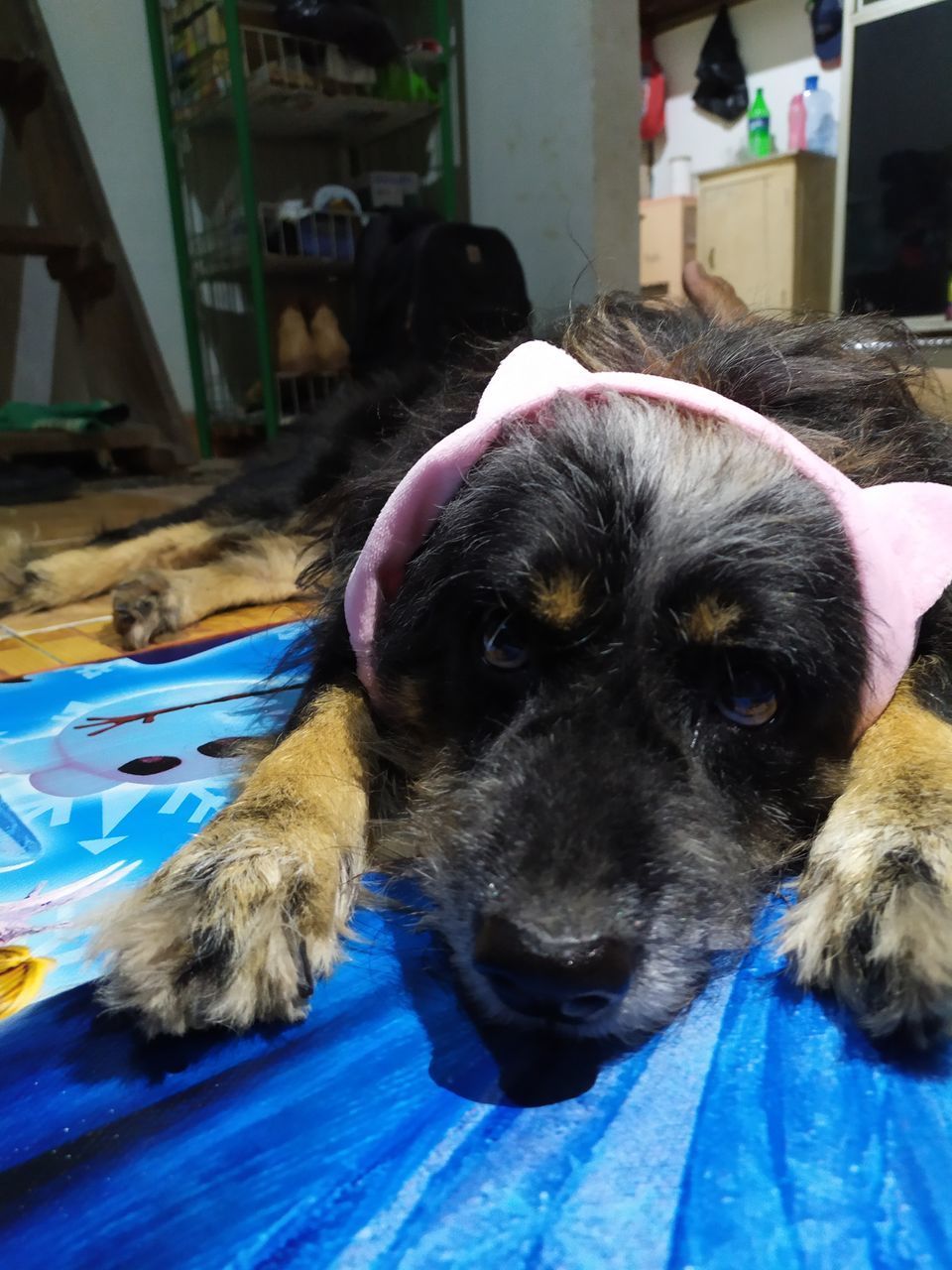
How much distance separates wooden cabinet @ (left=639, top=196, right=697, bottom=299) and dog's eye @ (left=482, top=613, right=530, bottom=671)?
1092cm

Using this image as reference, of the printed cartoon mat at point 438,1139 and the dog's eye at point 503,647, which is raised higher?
the dog's eye at point 503,647

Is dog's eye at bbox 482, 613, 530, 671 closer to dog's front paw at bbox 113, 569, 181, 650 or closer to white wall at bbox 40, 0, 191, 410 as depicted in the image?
dog's front paw at bbox 113, 569, 181, 650

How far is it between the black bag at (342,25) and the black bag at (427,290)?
1.52 m

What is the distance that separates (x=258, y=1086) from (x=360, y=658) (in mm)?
812

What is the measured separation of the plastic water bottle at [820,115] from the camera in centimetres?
1081

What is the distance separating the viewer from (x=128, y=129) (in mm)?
7219

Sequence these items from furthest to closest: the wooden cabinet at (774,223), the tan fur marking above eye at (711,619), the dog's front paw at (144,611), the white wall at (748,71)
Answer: the white wall at (748,71), the wooden cabinet at (774,223), the dog's front paw at (144,611), the tan fur marking above eye at (711,619)

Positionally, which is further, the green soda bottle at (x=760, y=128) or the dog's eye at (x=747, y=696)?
the green soda bottle at (x=760, y=128)

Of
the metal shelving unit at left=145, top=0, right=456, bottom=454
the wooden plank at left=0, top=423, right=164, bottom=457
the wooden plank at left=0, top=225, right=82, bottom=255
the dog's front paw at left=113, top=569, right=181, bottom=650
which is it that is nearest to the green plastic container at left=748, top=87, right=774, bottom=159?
the metal shelving unit at left=145, top=0, right=456, bottom=454

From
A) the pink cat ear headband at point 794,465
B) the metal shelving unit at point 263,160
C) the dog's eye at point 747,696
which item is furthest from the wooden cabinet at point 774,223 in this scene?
the dog's eye at point 747,696

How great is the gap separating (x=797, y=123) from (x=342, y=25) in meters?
7.08

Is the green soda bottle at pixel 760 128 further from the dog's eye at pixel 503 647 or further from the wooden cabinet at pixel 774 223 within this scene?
the dog's eye at pixel 503 647

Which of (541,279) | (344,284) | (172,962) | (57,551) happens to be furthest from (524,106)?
(172,962)

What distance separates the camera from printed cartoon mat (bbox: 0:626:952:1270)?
2.92 feet
